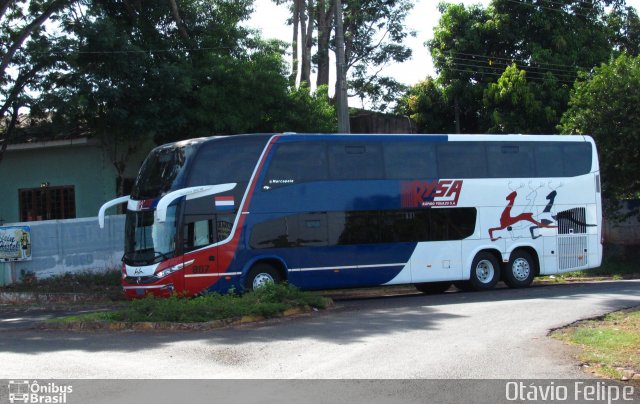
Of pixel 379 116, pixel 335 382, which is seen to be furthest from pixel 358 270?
pixel 379 116

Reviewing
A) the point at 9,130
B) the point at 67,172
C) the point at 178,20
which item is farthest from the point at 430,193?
the point at 9,130

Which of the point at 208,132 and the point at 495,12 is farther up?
the point at 495,12

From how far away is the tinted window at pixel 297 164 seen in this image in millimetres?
17438

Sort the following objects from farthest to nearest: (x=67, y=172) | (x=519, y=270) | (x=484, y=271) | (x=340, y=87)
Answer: (x=67, y=172) < (x=340, y=87) < (x=519, y=270) < (x=484, y=271)

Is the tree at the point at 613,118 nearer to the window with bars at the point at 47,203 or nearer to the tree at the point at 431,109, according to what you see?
the tree at the point at 431,109

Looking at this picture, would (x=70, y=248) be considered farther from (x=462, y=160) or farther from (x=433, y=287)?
(x=462, y=160)

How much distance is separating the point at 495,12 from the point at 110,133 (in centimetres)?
1780

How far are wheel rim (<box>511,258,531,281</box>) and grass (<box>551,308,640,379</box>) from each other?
6899 millimetres

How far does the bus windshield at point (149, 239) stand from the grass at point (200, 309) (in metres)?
2.46

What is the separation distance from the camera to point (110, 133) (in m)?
23.7

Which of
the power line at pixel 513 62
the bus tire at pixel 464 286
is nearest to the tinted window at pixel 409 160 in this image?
the bus tire at pixel 464 286

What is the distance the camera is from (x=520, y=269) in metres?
20.5

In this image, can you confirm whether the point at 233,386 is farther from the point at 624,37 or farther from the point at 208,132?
the point at 624,37

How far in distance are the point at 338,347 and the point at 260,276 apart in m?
7.16
